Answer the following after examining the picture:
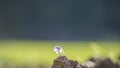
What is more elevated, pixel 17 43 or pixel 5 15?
pixel 5 15

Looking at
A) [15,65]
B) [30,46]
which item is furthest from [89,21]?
[15,65]

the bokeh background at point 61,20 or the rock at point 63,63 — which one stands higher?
the bokeh background at point 61,20

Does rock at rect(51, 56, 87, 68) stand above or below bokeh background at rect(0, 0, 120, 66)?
below

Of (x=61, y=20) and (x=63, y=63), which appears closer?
(x=63, y=63)

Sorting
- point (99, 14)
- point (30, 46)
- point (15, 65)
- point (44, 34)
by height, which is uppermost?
point (99, 14)

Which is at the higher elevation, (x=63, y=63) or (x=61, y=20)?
(x=61, y=20)

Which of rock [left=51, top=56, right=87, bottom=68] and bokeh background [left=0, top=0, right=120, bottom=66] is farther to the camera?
bokeh background [left=0, top=0, right=120, bottom=66]

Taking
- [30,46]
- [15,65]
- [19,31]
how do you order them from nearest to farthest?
[15,65]
[30,46]
[19,31]

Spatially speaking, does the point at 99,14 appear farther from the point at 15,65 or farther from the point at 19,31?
the point at 15,65

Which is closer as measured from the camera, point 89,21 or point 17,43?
point 17,43

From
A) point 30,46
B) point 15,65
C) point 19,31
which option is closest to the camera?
point 15,65

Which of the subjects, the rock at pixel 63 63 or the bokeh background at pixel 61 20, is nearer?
the rock at pixel 63 63
